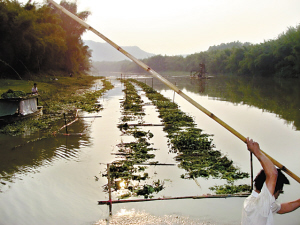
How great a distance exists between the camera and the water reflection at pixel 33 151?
830 cm

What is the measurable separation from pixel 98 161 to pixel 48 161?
5.40ft

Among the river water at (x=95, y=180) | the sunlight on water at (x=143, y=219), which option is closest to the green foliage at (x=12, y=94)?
the river water at (x=95, y=180)

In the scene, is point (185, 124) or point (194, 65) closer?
point (185, 124)

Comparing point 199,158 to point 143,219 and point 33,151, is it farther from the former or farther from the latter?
point 33,151

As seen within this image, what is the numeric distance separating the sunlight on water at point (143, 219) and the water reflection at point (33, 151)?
3509 mm

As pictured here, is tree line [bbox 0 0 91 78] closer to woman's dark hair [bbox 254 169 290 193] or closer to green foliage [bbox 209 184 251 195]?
green foliage [bbox 209 184 251 195]

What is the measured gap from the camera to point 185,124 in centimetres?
1402

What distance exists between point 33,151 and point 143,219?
6078mm

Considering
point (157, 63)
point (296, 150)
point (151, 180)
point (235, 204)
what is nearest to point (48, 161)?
point (151, 180)

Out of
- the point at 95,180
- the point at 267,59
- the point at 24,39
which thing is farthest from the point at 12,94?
the point at 267,59

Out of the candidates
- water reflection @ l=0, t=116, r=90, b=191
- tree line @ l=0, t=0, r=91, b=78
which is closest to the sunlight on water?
water reflection @ l=0, t=116, r=90, b=191

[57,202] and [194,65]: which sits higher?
[194,65]

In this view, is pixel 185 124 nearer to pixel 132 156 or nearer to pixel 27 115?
pixel 132 156

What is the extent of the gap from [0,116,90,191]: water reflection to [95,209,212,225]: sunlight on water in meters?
3.51
